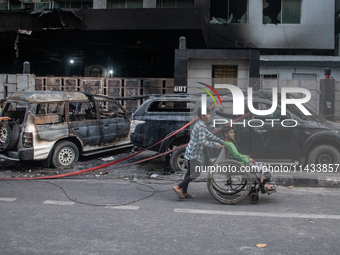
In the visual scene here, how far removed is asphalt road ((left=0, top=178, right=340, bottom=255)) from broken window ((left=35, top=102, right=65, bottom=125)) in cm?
239

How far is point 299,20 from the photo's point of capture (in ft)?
59.6

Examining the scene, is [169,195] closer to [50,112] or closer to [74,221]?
[74,221]

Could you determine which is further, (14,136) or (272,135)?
(14,136)

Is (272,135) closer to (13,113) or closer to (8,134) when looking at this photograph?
(8,134)

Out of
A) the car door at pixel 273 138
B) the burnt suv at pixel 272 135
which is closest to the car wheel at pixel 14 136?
the burnt suv at pixel 272 135

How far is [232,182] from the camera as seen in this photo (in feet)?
18.2

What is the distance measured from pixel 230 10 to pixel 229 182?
50.0ft

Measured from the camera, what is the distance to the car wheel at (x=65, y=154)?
854 cm

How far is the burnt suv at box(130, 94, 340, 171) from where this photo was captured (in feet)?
22.2

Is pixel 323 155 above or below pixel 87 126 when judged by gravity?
below

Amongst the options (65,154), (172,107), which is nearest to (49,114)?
(65,154)

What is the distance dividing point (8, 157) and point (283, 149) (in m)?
6.35

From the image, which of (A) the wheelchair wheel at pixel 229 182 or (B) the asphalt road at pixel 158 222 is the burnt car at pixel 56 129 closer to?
(B) the asphalt road at pixel 158 222

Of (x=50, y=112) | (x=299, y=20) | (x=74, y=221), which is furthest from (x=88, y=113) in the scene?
(x=299, y=20)
